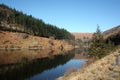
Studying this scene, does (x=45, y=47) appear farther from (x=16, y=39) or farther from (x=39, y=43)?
(x=16, y=39)

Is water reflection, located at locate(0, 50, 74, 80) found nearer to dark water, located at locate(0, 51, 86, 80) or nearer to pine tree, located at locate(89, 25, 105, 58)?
dark water, located at locate(0, 51, 86, 80)

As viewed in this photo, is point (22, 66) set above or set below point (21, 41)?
below

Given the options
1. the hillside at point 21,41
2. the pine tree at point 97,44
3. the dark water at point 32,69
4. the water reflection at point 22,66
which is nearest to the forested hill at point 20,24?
the hillside at point 21,41

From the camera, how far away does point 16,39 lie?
154500 millimetres

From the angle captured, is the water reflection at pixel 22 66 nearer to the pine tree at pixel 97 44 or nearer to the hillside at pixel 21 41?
the pine tree at pixel 97 44

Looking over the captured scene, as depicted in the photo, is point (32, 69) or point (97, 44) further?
point (97, 44)

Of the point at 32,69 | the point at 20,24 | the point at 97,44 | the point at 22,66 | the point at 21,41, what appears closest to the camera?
the point at 32,69

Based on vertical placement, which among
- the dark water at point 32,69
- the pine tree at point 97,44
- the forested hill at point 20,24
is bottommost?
the dark water at point 32,69

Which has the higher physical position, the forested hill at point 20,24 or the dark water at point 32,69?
the forested hill at point 20,24

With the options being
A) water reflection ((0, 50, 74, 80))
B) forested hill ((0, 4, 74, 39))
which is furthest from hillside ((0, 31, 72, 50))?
water reflection ((0, 50, 74, 80))

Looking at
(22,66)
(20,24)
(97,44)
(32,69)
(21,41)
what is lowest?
(32,69)

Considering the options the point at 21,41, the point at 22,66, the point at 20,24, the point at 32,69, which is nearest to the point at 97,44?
the point at 32,69

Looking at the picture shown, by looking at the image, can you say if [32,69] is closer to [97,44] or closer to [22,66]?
[22,66]

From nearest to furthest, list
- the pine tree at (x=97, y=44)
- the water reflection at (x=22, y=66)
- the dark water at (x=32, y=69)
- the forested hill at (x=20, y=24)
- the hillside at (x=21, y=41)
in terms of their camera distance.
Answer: the dark water at (x=32, y=69) → the water reflection at (x=22, y=66) → the pine tree at (x=97, y=44) → the hillside at (x=21, y=41) → the forested hill at (x=20, y=24)
